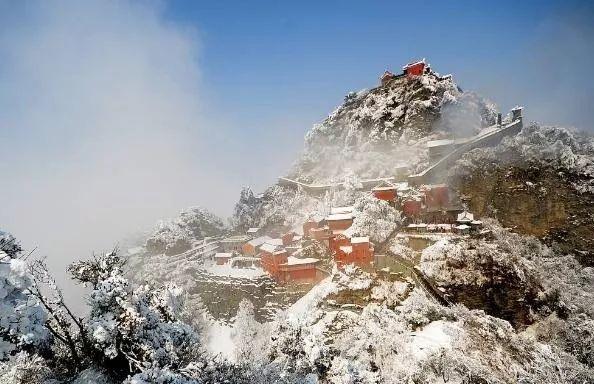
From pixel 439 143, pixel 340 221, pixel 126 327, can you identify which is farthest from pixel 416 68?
pixel 126 327

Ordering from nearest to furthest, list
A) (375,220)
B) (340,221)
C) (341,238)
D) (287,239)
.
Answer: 1. (341,238)
2. (375,220)
3. (340,221)
4. (287,239)

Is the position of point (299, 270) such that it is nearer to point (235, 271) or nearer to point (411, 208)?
point (235, 271)

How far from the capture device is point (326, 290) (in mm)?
42438

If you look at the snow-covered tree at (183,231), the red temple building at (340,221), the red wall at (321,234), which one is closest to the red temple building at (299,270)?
the red wall at (321,234)

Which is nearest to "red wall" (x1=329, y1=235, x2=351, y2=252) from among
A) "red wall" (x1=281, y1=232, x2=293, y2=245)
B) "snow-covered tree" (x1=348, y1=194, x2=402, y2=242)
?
"snow-covered tree" (x1=348, y1=194, x2=402, y2=242)

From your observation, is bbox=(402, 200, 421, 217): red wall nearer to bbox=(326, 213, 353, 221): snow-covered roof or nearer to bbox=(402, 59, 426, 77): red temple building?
bbox=(326, 213, 353, 221): snow-covered roof

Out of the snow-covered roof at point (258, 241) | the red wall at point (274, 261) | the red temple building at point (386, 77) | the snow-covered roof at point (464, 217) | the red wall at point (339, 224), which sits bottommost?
the red wall at point (274, 261)

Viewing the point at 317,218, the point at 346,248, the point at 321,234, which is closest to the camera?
the point at 346,248

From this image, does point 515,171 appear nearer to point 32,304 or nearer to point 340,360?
point 340,360

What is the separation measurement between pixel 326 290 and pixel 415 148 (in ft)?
123

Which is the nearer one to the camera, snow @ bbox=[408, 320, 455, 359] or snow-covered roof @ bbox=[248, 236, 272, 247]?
snow @ bbox=[408, 320, 455, 359]

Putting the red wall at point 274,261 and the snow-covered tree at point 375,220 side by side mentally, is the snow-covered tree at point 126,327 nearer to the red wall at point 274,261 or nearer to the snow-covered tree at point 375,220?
the snow-covered tree at point 375,220

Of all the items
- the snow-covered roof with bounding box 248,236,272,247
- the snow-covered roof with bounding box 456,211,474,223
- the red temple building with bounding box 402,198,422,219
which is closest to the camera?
the snow-covered roof with bounding box 456,211,474,223

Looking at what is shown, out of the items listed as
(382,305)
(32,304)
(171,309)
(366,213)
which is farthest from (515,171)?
(32,304)
